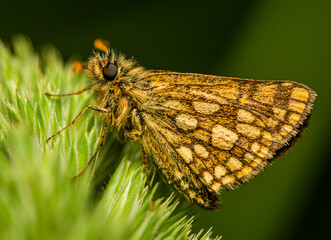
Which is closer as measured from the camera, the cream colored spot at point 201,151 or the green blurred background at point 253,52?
the cream colored spot at point 201,151

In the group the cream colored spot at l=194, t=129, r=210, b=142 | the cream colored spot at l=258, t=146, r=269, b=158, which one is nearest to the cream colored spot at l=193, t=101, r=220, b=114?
the cream colored spot at l=194, t=129, r=210, b=142

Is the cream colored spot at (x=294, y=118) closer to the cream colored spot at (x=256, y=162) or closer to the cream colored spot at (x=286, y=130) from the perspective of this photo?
the cream colored spot at (x=286, y=130)

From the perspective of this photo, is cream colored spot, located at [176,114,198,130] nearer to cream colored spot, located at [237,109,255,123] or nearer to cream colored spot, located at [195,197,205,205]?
cream colored spot, located at [237,109,255,123]

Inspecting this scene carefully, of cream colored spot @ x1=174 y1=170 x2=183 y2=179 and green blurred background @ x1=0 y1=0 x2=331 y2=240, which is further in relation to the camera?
green blurred background @ x1=0 y1=0 x2=331 y2=240

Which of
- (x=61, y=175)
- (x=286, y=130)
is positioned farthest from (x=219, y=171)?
(x=61, y=175)

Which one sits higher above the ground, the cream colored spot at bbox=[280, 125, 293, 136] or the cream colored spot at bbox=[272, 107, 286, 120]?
the cream colored spot at bbox=[272, 107, 286, 120]

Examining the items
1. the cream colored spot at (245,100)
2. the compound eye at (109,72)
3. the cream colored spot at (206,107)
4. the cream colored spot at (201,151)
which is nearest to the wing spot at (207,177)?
the cream colored spot at (201,151)

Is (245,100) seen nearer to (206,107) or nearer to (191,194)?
(206,107)

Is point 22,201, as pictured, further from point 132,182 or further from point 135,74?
point 135,74
